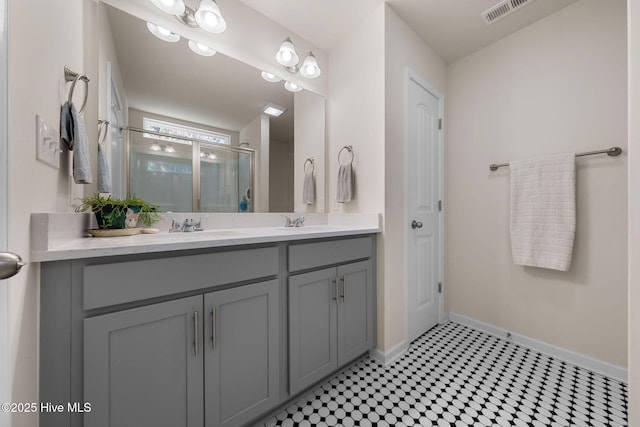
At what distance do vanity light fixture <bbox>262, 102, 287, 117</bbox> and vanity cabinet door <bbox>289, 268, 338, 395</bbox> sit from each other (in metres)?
1.24

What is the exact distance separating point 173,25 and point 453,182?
2.36 metres

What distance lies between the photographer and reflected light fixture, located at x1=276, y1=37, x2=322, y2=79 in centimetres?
171

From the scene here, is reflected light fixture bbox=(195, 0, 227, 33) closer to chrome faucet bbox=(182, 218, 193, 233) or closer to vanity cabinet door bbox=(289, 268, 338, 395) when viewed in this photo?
chrome faucet bbox=(182, 218, 193, 233)

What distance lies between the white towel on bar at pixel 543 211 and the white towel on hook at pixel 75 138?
2512 mm

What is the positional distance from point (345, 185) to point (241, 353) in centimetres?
125

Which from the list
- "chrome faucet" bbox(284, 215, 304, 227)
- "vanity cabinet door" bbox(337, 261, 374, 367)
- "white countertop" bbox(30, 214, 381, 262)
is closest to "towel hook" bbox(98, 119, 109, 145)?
"white countertop" bbox(30, 214, 381, 262)

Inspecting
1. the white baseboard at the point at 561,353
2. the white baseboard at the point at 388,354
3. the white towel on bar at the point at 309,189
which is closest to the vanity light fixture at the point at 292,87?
the white towel on bar at the point at 309,189

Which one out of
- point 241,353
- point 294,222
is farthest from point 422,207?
point 241,353

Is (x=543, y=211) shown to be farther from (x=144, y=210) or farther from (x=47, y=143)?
(x=47, y=143)

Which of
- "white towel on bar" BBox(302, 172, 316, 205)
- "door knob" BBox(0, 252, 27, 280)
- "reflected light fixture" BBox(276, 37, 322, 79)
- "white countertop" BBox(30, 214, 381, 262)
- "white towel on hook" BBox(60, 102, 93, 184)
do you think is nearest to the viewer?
"door knob" BBox(0, 252, 27, 280)

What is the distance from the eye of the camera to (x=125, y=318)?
2.55 ft

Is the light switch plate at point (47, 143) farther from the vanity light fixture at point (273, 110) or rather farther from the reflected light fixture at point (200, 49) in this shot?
the vanity light fixture at point (273, 110)

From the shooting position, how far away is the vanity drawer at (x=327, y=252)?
4.05ft

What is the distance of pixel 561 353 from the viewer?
1671 mm
